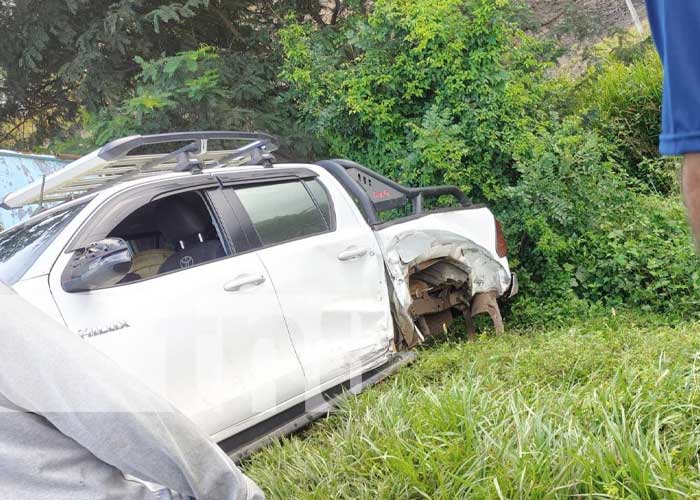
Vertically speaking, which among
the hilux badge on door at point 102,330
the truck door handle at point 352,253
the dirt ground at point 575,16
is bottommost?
the truck door handle at point 352,253

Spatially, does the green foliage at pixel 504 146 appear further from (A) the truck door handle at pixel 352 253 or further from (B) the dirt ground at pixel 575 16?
(A) the truck door handle at pixel 352 253

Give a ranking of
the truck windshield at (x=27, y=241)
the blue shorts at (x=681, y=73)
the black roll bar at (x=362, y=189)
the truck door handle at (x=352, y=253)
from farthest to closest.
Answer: the black roll bar at (x=362, y=189) → the truck door handle at (x=352, y=253) → the truck windshield at (x=27, y=241) → the blue shorts at (x=681, y=73)

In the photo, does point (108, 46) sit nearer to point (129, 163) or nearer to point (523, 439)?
point (129, 163)

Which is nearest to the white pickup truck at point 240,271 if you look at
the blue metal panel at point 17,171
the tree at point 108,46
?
the blue metal panel at point 17,171

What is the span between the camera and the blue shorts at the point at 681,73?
32.4 inches

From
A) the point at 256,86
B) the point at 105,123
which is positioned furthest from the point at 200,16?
the point at 105,123

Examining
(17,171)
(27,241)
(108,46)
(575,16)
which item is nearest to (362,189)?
(27,241)

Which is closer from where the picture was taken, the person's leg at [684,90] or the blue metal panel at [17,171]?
the person's leg at [684,90]

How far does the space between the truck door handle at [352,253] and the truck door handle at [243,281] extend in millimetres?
748

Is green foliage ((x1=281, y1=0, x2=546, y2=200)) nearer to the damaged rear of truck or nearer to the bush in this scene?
the bush

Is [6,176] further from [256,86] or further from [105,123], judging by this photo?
[256,86]

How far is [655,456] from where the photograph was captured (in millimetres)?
2305

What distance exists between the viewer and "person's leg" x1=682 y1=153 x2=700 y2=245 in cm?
86

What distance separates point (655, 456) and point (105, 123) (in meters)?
7.43
